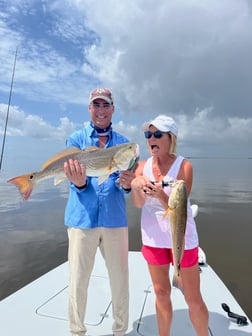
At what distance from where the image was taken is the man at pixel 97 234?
3605mm

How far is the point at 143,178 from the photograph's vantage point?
319cm

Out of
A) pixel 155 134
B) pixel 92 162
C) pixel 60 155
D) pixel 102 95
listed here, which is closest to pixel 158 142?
pixel 155 134

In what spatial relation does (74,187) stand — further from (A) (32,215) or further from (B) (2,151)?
(A) (32,215)

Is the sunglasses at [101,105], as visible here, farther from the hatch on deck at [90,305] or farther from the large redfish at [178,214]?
the hatch on deck at [90,305]

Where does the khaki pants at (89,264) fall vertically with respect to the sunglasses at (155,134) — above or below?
below

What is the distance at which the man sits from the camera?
3.61 metres

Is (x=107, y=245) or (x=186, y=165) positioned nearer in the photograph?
(x=186, y=165)

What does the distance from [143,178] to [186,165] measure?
543 mm

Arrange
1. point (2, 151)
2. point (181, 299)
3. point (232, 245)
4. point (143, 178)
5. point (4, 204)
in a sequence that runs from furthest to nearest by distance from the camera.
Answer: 1. point (4, 204)
2. point (232, 245)
3. point (2, 151)
4. point (181, 299)
5. point (143, 178)

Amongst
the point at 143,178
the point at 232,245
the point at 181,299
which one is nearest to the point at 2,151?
the point at 143,178

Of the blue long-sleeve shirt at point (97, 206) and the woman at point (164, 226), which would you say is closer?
the woman at point (164, 226)

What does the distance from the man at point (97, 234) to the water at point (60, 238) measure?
200 inches

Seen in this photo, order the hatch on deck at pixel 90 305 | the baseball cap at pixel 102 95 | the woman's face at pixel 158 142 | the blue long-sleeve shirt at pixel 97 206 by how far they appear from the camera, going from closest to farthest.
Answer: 1. the woman's face at pixel 158 142
2. the blue long-sleeve shirt at pixel 97 206
3. the baseball cap at pixel 102 95
4. the hatch on deck at pixel 90 305

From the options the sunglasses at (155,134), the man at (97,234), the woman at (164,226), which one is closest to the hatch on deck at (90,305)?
the man at (97,234)
